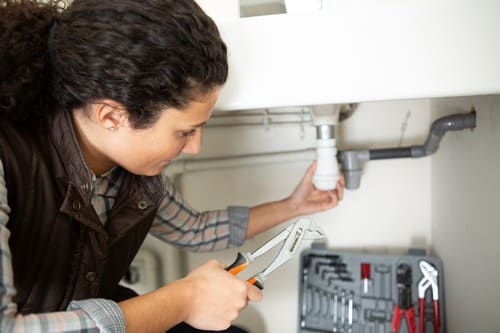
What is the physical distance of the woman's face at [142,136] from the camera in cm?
49

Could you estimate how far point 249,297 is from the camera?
0.53 metres

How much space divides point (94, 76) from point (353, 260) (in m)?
0.71

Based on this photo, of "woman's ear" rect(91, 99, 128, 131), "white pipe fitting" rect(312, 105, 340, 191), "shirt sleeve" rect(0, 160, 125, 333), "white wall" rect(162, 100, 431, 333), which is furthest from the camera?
"white wall" rect(162, 100, 431, 333)

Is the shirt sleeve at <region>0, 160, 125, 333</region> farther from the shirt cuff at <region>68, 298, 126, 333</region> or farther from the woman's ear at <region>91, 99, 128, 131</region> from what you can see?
the woman's ear at <region>91, 99, 128, 131</region>

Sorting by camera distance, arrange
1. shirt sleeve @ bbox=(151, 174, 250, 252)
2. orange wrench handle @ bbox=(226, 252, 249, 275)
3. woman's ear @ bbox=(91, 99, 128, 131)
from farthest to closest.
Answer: shirt sleeve @ bbox=(151, 174, 250, 252) → orange wrench handle @ bbox=(226, 252, 249, 275) → woman's ear @ bbox=(91, 99, 128, 131)

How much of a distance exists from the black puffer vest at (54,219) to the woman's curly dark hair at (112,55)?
0.05m

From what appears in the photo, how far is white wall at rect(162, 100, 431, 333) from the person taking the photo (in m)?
0.89

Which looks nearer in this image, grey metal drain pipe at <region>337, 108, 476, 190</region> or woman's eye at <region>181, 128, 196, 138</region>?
woman's eye at <region>181, 128, 196, 138</region>

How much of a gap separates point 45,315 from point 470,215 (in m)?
0.70

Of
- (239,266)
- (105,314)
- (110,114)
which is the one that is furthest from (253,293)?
(110,114)

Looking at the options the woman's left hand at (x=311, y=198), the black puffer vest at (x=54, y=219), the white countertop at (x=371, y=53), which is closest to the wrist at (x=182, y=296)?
the black puffer vest at (x=54, y=219)

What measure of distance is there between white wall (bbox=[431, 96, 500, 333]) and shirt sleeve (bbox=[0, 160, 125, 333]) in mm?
577

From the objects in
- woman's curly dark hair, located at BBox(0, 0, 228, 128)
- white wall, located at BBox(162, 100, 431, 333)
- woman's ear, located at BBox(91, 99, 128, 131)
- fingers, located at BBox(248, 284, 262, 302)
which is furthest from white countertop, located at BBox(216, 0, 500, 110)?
white wall, located at BBox(162, 100, 431, 333)

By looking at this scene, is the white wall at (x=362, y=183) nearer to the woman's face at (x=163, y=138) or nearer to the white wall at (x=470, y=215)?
the white wall at (x=470, y=215)
